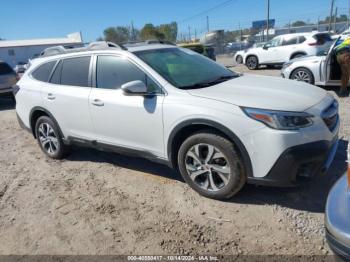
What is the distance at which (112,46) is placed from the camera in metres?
4.34

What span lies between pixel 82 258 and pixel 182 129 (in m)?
1.57

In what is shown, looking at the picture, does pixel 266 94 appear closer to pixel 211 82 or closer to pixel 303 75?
pixel 211 82

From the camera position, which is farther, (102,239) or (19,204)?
(19,204)

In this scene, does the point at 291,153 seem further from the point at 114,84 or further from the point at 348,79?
the point at 348,79

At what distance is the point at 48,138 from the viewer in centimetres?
521

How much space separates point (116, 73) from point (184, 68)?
0.86m

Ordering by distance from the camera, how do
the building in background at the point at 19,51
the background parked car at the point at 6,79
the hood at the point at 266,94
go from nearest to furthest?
the hood at the point at 266,94, the background parked car at the point at 6,79, the building in background at the point at 19,51

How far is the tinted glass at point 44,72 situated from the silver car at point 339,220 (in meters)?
4.30

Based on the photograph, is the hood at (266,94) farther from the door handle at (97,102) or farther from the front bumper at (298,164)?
the door handle at (97,102)

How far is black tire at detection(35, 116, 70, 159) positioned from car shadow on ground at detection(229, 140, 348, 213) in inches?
114

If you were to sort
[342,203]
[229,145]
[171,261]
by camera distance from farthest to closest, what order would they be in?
[229,145] < [171,261] < [342,203]

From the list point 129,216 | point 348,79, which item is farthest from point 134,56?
point 348,79

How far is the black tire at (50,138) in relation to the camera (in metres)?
4.98

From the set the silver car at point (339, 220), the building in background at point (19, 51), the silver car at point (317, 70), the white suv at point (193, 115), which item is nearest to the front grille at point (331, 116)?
the white suv at point (193, 115)
